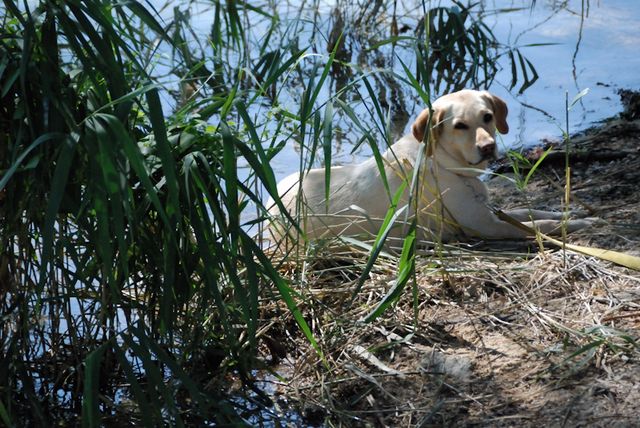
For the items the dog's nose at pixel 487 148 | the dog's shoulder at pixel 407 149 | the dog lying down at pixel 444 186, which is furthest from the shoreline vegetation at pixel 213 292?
the dog's shoulder at pixel 407 149

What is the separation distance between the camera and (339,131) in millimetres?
6648

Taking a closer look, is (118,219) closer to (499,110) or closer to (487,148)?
(487,148)

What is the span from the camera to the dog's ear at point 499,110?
15.9 feet

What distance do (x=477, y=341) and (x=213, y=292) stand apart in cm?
103

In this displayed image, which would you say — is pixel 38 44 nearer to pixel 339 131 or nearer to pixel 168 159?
pixel 168 159

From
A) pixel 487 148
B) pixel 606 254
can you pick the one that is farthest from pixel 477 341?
pixel 487 148

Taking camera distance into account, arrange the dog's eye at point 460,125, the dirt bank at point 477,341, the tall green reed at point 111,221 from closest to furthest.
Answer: the tall green reed at point 111,221
the dirt bank at point 477,341
the dog's eye at point 460,125

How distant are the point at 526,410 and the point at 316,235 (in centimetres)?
160

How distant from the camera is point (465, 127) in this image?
15.2ft

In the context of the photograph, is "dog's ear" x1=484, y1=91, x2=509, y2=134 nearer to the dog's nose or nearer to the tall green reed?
the dog's nose

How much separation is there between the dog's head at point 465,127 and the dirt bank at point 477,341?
45cm

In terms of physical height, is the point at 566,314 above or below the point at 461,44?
below

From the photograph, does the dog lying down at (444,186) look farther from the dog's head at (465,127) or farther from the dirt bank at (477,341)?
the dirt bank at (477,341)

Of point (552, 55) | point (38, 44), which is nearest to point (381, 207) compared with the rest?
point (38, 44)
